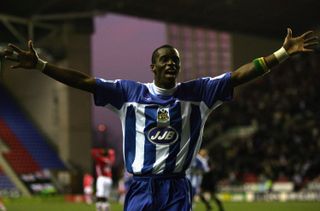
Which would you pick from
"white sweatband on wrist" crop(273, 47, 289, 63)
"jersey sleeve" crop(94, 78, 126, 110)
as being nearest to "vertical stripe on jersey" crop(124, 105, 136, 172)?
"jersey sleeve" crop(94, 78, 126, 110)

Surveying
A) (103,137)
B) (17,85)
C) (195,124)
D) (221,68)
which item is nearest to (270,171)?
(17,85)

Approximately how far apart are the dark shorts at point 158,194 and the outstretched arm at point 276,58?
97 cm

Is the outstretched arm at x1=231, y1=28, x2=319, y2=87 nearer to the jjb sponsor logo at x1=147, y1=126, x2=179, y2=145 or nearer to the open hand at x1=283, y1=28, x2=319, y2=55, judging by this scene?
the open hand at x1=283, y1=28, x2=319, y2=55

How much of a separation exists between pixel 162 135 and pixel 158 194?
48 cm

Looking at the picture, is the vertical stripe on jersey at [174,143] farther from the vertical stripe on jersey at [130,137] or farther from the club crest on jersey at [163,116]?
the vertical stripe on jersey at [130,137]

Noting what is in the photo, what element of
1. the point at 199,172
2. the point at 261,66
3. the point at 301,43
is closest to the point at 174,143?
the point at 261,66

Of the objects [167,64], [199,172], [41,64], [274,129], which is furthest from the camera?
[274,129]

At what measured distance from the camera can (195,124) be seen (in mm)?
5414

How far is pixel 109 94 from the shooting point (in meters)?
5.42

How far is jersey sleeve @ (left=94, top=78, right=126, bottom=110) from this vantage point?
5.39m

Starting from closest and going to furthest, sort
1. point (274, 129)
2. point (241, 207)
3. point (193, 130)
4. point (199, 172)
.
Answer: point (193, 130) < point (199, 172) < point (241, 207) < point (274, 129)

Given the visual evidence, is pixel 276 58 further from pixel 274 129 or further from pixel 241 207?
pixel 274 129

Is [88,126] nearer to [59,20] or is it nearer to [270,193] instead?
[59,20]

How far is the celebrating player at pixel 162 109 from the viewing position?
5.22 m
